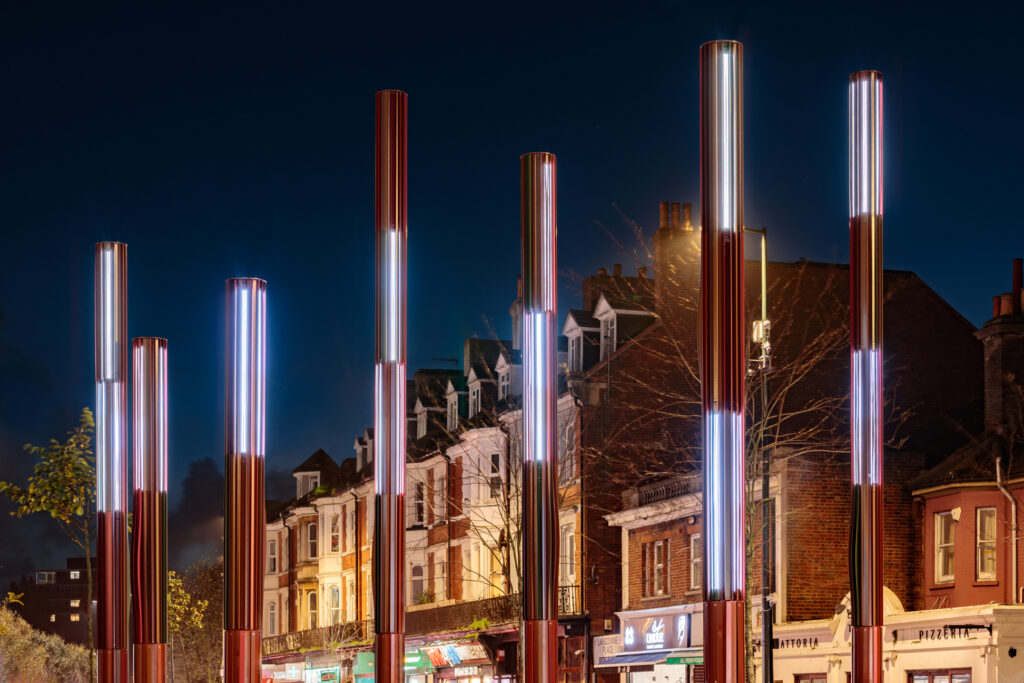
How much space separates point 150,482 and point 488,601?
33.5m

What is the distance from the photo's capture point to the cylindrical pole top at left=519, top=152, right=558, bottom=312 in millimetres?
10836

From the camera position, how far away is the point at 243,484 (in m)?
11.1

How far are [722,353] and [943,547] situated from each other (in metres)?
24.0

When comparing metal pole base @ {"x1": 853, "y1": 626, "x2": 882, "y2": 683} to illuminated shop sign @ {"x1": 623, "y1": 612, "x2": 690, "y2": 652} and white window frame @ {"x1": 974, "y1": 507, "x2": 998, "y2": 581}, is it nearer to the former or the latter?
white window frame @ {"x1": 974, "y1": 507, "x2": 998, "y2": 581}

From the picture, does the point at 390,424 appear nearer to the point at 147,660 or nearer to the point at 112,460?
the point at 147,660

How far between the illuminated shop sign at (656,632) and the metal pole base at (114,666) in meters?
24.3

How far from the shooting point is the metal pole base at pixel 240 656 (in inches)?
436

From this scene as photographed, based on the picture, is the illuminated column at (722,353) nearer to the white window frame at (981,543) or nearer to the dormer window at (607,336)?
the white window frame at (981,543)

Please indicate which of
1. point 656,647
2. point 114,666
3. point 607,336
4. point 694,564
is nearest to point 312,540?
point 607,336

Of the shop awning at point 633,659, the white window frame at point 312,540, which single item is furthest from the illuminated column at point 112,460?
the white window frame at point 312,540

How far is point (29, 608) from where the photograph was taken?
7293 inches

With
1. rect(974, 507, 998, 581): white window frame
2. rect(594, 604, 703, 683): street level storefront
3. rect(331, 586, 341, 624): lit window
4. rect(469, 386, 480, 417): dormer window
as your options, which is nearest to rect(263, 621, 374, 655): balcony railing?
rect(331, 586, 341, 624): lit window

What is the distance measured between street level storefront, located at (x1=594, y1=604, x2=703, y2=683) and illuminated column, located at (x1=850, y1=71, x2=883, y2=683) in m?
23.8

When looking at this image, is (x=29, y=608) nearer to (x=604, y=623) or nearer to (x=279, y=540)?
(x=279, y=540)
